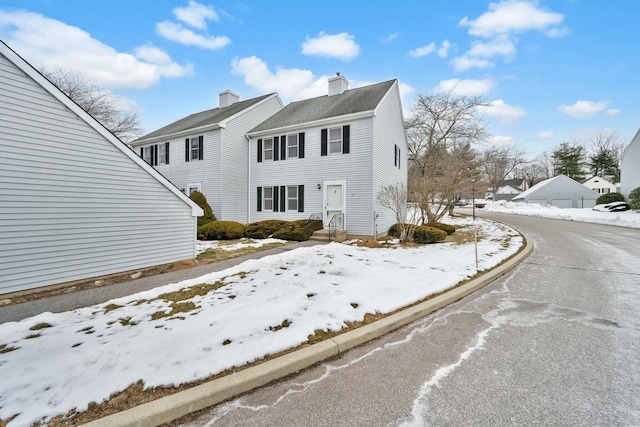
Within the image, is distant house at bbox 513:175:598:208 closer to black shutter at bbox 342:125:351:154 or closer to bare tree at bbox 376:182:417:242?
bare tree at bbox 376:182:417:242

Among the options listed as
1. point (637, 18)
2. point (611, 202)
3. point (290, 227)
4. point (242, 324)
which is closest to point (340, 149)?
point (290, 227)

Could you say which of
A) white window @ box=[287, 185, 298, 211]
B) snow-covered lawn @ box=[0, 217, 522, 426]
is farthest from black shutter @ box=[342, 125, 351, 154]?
snow-covered lawn @ box=[0, 217, 522, 426]

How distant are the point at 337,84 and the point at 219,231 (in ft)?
36.0

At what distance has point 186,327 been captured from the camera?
3.38 meters

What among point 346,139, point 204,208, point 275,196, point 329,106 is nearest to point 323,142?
point 346,139

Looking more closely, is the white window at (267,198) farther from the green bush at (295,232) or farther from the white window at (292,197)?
the green bush at (295,232)

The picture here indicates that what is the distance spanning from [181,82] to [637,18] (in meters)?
20.8

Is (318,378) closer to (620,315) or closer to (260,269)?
(260,269)

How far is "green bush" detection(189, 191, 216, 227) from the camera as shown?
13364 mm

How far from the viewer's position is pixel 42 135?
551cm

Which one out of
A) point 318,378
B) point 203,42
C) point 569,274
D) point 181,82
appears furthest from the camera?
point 181,82

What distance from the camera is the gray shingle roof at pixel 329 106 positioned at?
499 inches

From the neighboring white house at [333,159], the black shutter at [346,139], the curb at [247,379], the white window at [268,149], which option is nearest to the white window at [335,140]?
the neighboring white house at [333,159]

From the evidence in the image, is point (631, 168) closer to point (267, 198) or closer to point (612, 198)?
point (612, 198)
